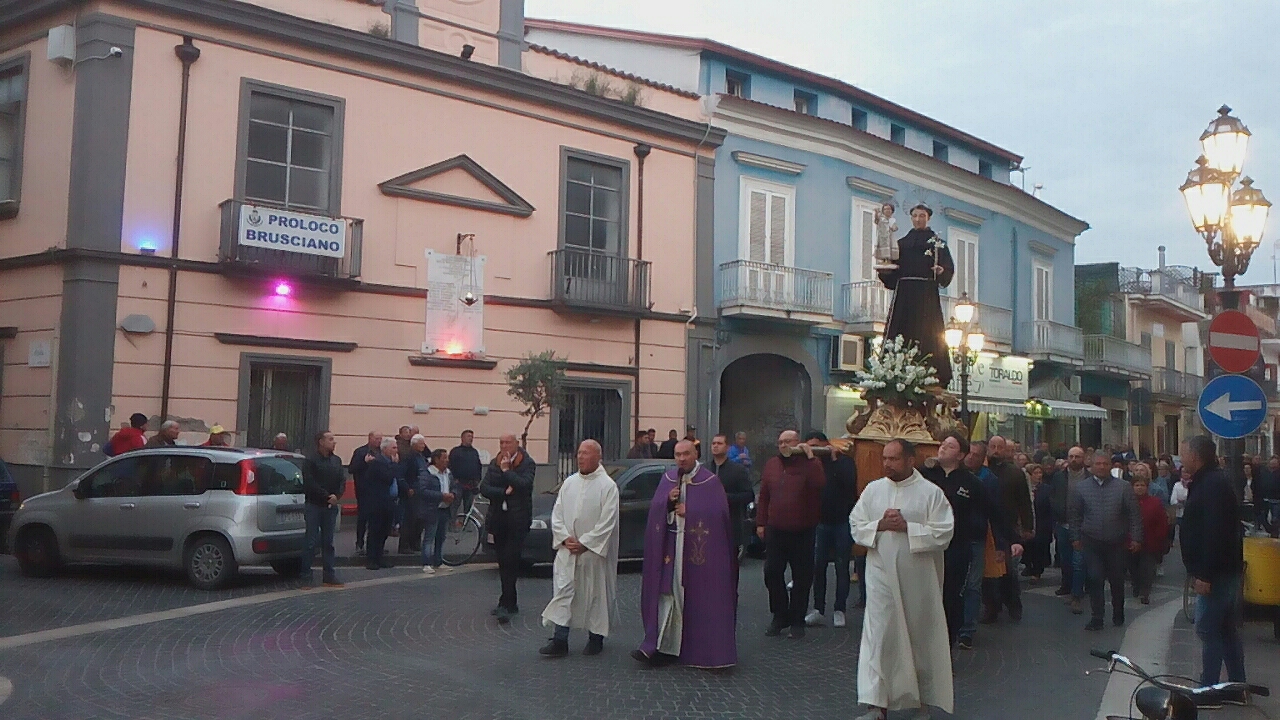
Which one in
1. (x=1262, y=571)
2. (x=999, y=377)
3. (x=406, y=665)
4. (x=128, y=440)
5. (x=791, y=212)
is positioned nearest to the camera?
(x=406, y=665)

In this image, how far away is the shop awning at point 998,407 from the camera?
28.4 metres

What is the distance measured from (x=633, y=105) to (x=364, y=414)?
821cm

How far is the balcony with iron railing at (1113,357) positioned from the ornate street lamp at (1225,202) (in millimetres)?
25759

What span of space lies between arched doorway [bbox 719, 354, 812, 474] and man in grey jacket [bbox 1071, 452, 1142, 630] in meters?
13.9

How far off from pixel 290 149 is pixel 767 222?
34.6 ft

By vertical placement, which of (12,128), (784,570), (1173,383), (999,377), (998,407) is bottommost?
(784,570)

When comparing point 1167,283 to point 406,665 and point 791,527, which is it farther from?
point 406,665

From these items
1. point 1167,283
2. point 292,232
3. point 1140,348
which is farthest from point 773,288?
point 1167,283

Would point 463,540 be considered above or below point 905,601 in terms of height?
below

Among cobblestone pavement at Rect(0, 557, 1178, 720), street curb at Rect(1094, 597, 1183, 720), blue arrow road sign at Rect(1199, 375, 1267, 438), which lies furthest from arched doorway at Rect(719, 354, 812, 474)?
blue arrow road sign at Rect(1199, 375, 1267, 438)

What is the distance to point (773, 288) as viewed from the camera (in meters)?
22.9

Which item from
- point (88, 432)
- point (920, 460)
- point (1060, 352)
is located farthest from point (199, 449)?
point (1060, 352)

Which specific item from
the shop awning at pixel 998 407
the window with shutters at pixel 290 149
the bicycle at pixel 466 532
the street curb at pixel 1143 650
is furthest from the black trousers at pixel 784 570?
the shop awning at pixel 998 407

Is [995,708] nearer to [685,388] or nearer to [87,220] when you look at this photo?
[87,220]
